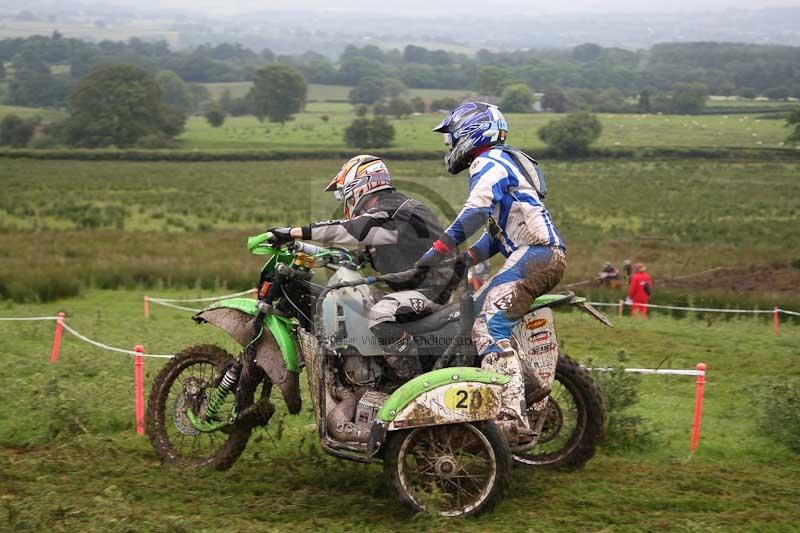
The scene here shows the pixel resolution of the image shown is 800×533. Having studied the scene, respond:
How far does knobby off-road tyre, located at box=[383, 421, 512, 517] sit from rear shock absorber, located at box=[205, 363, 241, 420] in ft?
4.40

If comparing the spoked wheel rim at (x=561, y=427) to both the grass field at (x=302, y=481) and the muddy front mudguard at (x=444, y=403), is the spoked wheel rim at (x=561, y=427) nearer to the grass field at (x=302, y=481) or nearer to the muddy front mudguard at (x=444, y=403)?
the grass field at (x=302, y=481)

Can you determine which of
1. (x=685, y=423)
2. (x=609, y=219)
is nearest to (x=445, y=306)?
(x=685, y=423)

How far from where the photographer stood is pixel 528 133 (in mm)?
83875

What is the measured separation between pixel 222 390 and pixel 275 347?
20.5 inches

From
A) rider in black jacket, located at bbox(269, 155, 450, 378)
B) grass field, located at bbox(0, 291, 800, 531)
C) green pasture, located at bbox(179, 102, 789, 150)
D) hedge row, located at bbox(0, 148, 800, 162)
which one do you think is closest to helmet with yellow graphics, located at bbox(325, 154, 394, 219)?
rider in black jacket, located at bbox(269, 155, 450, 378)

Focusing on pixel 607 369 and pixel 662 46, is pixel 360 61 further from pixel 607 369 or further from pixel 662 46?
pixel 607 369

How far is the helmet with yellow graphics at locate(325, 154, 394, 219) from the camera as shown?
6418mm

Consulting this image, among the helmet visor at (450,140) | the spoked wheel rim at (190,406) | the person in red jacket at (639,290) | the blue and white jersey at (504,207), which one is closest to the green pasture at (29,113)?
the person in red jacket at (639,290)

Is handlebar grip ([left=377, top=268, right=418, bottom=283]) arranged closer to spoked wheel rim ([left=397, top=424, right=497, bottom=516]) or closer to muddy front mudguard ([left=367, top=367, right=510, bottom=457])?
muddy front mudguard ([left=367, top=367, right=510, bottom=457])

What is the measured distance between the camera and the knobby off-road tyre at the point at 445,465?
588 cm

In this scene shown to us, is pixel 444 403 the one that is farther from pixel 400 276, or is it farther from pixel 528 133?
pixel 528 133

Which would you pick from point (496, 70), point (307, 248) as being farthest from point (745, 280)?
point (496, 70)

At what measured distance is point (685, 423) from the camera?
9117 mm

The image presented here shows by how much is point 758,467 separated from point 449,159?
3.56 metres
